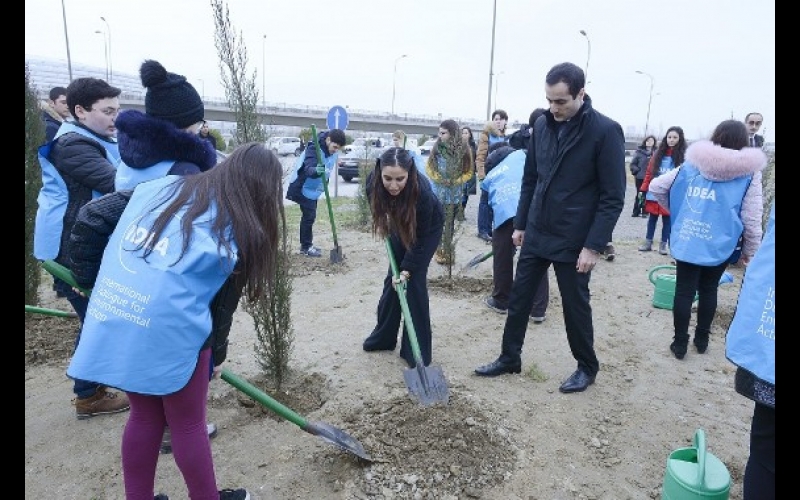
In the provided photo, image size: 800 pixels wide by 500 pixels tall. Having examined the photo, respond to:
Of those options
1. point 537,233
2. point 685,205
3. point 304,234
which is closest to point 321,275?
point 304,234

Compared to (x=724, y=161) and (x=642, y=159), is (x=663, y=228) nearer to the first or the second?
(x=642, y=159)

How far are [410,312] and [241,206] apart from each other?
2042 millimetres

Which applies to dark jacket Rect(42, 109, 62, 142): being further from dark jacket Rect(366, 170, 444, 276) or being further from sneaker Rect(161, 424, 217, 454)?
dark jacket Rect(366, 170, 444, 276)

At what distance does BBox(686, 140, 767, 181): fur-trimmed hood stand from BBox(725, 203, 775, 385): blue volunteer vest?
2.50 meters

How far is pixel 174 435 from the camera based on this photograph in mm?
1925

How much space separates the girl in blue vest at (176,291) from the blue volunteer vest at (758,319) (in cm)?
154

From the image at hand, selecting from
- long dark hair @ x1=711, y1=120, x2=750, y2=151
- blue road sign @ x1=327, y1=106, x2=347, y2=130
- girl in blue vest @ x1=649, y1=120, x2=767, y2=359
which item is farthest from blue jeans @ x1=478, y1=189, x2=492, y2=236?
long dark hair @ x1=711, y1=120, x2=750, y2=151

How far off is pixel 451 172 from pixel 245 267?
3984mm

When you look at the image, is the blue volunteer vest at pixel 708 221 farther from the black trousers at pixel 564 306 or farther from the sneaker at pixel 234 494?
the sneaker at pixel 234 494

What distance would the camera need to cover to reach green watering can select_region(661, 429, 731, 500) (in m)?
1.98

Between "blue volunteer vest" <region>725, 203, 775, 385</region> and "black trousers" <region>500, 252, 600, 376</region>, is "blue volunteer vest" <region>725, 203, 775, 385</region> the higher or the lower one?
the higher one

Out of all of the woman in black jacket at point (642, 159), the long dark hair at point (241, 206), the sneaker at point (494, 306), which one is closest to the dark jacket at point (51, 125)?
the long dark hair at point (241, 206)

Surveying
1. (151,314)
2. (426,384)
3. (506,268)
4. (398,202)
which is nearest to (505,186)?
(506,268)

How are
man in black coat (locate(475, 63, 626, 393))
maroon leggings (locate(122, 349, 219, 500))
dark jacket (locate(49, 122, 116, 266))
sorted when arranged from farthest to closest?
man in black coat (locate(475, 63, 626, 393))
dark jacket (locate(49, 122, 116, 266))
maroon leggings (locate(122, 349, 219, 500))
